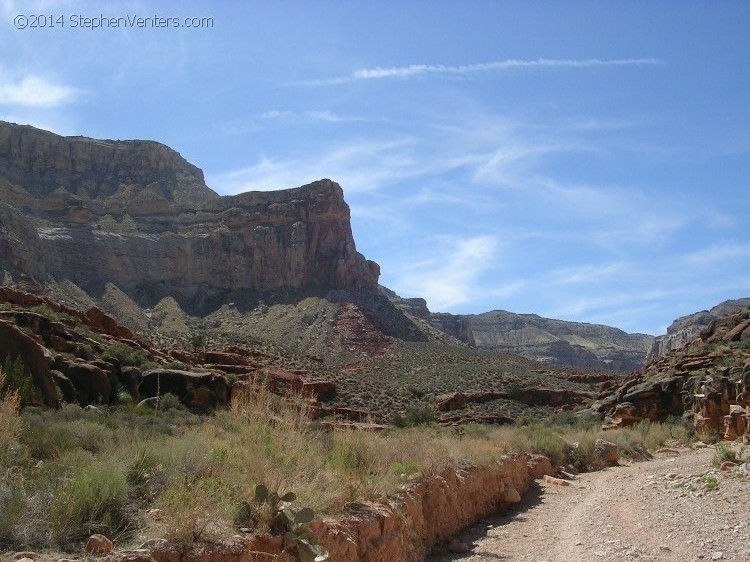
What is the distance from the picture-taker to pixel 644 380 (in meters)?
35.9

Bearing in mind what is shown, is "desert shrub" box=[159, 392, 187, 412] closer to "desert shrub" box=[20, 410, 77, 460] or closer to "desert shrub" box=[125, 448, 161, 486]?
"desert shrub" box=[20, 410, 77, 460]

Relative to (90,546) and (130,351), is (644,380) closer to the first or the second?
(130,351)

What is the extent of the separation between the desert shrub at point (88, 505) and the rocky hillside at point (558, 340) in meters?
121

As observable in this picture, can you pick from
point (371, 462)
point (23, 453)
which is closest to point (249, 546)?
point (23, 453)

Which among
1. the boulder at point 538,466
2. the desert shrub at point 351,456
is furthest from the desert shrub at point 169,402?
the desert shrub at point 351,456

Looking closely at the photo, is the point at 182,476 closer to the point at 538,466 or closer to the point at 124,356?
the point at 538,466

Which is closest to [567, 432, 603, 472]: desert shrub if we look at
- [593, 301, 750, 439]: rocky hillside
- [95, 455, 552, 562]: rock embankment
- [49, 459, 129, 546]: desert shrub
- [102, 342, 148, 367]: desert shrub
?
[95, 455, 552, 562]: rock embankment

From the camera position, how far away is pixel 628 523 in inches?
436

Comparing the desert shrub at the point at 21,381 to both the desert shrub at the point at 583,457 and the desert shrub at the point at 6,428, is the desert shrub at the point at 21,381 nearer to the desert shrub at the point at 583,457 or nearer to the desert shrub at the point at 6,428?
the desert shrub at the point at 6,428

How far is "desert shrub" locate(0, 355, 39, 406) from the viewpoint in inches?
701

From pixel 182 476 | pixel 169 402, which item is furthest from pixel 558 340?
pixel 182 476

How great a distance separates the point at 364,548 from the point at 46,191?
116 m

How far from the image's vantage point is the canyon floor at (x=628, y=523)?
364 inches

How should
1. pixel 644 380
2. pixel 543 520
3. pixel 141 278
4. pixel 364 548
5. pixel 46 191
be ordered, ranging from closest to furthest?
1. pixel 364 548
2. pixel 543 520
3. pixel 644 380
4. pixel 141 278
5. pixel 46 191
